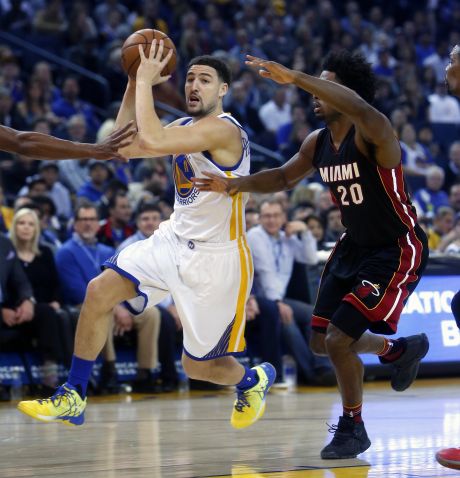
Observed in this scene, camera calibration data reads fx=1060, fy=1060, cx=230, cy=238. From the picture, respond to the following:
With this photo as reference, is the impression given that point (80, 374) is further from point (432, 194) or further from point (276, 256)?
point (432, 194)

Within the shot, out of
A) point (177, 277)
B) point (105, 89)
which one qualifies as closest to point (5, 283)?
point (177, 277)

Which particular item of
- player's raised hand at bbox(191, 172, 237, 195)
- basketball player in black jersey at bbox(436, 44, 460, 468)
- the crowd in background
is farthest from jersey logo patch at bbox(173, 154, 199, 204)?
the crowd in background

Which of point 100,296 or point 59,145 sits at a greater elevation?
point 59,145

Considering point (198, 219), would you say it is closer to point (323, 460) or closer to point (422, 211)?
point (323, 460)

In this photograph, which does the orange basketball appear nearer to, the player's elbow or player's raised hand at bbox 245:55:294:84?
the player's elbow

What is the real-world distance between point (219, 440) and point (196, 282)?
108 centimetres

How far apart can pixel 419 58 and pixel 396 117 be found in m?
4.57

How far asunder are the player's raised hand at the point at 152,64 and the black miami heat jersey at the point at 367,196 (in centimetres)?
105

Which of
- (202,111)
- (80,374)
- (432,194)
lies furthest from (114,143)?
(432,194)

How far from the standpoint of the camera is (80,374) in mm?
5898

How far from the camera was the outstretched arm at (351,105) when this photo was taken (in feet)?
16.8

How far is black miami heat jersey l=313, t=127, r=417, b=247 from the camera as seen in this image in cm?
559

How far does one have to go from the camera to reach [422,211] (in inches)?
572

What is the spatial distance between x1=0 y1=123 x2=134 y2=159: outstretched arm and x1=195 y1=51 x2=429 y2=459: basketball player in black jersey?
0.50 metres
